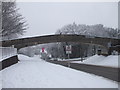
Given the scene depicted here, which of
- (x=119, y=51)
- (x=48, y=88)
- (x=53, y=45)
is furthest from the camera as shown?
(x=53, y=45)

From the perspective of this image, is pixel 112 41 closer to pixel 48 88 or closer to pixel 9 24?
pixel 9 24

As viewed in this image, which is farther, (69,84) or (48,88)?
(69,84)

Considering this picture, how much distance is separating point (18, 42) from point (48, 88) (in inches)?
2620

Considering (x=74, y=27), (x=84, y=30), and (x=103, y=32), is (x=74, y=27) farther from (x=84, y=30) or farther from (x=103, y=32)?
(x=103, y=32)

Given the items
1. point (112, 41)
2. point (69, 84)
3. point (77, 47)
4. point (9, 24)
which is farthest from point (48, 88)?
point (77, 47)

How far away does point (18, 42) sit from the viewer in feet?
253

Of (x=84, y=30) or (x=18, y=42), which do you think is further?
(x=84, y=30)

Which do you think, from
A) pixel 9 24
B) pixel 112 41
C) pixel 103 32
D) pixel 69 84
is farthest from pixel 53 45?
pixel 69 84

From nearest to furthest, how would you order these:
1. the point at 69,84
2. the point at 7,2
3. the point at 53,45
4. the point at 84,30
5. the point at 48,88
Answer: the point at 48,88 → the point at 69,84 → the point at 7,2 → the point at 53,45 → the point at 84,30

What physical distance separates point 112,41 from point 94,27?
50.9 meters

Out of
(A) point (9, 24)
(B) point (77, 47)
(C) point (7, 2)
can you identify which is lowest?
(B) point (77, 47)

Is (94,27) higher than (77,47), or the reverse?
(94,27)

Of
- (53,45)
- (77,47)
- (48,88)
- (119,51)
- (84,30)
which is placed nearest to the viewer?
(48,88)

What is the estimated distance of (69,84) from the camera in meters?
13.1
